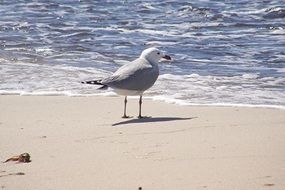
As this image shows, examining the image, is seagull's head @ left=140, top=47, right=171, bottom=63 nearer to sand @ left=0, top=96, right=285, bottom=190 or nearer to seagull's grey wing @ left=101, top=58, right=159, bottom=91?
seagull's grey wing @ left=101, top=58, right=159, bottom=91

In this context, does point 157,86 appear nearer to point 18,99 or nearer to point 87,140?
point 18,99

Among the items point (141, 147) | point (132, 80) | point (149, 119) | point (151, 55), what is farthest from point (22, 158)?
point (151, 55)

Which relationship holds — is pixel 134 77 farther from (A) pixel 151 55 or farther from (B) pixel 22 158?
(B) pixel 22 158

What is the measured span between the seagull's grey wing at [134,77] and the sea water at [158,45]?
56 centimetres

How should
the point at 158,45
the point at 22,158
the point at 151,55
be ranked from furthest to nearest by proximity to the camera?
the point at 158,45 < the point at 151,55 < the point at 22,158

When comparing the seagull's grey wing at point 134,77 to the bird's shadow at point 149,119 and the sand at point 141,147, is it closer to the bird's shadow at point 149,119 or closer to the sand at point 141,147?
the sand at point 141,147

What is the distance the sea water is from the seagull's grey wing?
1.83 ft

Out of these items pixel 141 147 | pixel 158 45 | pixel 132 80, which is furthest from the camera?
pixel 158 45

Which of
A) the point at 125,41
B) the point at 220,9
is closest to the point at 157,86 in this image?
the point at 125,41

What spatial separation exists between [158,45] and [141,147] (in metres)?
8.46

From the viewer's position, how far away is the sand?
4.49 meters

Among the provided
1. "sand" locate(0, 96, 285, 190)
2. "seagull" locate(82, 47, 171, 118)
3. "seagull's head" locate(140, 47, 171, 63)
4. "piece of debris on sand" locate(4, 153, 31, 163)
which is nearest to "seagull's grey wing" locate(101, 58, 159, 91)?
"seagull" locate(82, 47, 171, 118)

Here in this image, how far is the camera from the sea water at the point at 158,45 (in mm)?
8766

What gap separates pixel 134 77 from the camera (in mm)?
7508
